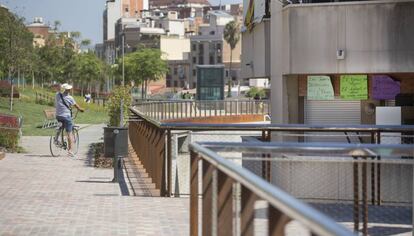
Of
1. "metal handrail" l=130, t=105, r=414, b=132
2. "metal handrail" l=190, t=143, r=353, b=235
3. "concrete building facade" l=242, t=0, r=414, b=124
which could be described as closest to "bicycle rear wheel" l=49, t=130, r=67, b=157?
"concrete building facade" l=242, t=0, r=414, b=124

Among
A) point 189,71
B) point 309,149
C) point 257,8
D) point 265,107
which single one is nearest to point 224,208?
point 309,149

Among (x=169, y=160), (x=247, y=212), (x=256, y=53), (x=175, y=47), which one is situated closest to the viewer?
(x=247, y=212)

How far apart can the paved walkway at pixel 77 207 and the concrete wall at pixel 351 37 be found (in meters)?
4.33

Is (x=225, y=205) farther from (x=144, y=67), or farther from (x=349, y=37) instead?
(x=144, y=67)

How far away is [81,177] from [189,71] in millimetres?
166150

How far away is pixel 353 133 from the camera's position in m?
12.8

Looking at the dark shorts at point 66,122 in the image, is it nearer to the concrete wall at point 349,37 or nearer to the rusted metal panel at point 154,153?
the rusted metal panel at point 154,153

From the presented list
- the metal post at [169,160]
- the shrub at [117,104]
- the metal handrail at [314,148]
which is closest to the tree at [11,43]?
the shrub at [117,104]

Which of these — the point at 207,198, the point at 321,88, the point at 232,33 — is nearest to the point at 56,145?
the point at 321,88

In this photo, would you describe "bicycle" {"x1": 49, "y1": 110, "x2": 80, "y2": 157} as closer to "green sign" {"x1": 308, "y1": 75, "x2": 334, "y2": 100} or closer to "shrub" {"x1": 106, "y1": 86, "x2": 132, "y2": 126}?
"shrub" {"x1": 106, "y1": 86, "x2": 132, "y2": 126}

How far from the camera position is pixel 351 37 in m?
14.5

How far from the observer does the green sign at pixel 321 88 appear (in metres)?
15.3

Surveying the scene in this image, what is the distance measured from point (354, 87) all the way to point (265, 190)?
457 inches

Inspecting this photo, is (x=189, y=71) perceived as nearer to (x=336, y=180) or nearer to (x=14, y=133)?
(x=14, y=133)
